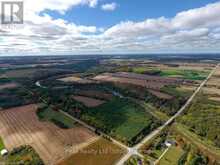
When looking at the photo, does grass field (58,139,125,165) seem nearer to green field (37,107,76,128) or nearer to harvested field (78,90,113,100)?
green field (37,107,76,128)

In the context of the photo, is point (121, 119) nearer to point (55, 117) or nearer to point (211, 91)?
point (55, 117)

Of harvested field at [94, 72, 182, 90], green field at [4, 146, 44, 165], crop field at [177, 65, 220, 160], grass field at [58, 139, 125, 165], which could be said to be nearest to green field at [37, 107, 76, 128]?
green field at [4, 146, 44, 165]

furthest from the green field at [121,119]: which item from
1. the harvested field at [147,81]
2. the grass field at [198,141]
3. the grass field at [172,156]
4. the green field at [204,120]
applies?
the harvested field at [147,81]

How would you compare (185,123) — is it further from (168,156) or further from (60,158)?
(60,158)

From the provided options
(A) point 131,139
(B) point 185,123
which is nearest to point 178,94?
(B) point 185,123

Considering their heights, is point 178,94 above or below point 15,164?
above

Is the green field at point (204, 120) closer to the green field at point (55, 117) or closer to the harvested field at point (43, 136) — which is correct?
the harvested field at point (43, 136)
